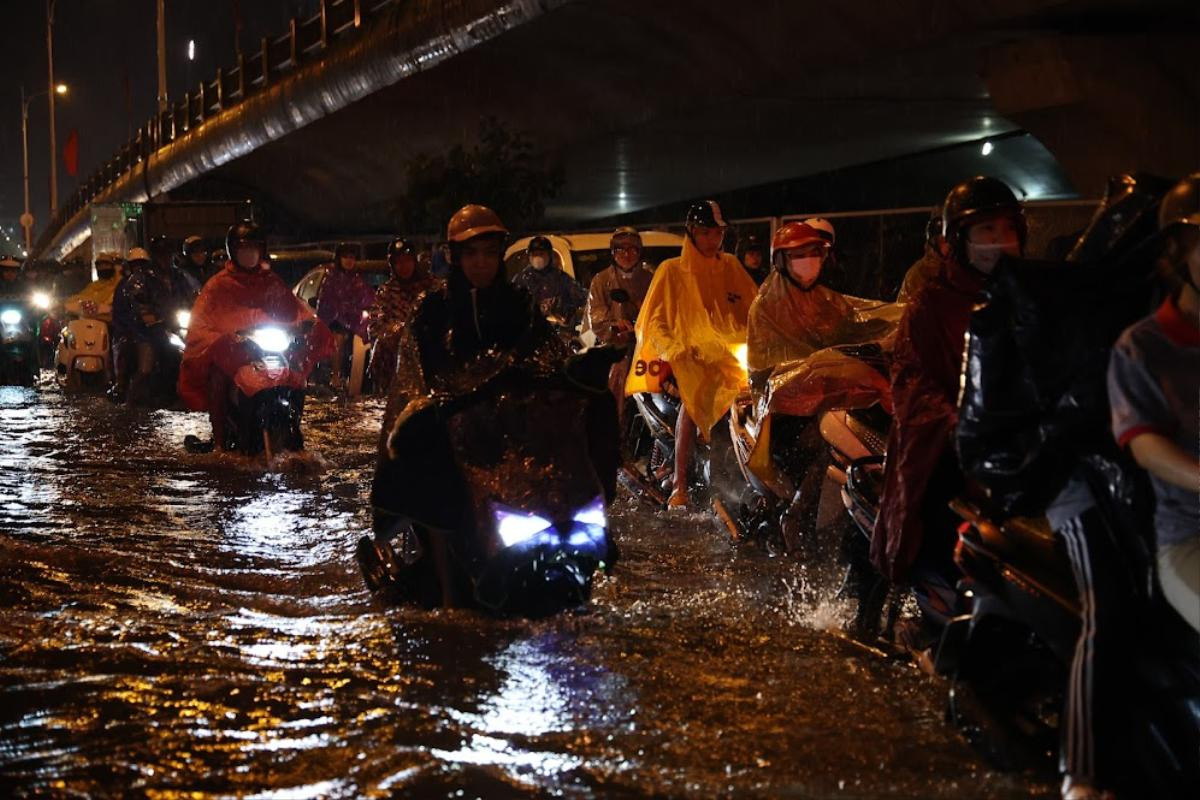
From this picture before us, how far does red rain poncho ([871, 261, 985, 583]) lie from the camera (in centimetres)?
505

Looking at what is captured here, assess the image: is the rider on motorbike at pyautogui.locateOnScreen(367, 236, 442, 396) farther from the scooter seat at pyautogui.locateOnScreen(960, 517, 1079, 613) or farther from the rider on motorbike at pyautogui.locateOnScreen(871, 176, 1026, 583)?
the scooter seat at pyautogui.locateOnScreen(960, 517, 1079, 613)

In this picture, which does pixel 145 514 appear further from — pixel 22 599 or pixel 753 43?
pixel 753 43

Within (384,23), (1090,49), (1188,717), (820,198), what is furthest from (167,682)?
(820,198)

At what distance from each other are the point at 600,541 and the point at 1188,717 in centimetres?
269

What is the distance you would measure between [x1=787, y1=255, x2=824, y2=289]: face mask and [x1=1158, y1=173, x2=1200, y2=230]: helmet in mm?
4413

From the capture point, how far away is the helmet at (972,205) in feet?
17.4

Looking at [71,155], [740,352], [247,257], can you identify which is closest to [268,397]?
[247,257]

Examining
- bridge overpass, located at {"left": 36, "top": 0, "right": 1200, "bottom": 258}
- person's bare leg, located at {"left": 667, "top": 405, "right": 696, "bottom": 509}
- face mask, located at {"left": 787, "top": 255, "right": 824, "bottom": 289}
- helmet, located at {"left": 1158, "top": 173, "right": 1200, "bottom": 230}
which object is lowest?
person's bare leg, located at {"left": 667, "top": 405, "right": 696, "bottom": 509}

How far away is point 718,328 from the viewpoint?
977cm

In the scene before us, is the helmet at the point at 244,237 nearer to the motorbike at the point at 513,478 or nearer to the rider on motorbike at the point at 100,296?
the motorbike at the point at 513,478

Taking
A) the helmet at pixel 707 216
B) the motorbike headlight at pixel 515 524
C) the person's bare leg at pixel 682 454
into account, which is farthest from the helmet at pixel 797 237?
the motorbike headlight at pixel 515 524

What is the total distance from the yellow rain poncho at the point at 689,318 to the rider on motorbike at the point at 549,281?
448cm

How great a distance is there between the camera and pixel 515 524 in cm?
595

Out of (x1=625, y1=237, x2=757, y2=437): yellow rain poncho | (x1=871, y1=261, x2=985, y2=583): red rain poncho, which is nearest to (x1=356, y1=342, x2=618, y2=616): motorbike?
(x1=871, y1=261, x2=985, y2=583): red rain poncho
